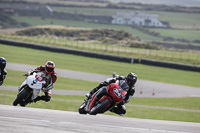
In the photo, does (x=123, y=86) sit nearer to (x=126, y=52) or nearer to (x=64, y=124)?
(x=64, y=124)

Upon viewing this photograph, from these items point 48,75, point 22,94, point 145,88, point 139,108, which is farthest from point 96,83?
point 22,94

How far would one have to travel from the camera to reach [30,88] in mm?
10617

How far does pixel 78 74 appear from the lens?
30.3 meters

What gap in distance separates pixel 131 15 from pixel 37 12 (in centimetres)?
3040

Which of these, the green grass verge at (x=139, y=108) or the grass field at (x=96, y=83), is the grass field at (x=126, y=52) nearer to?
the grass field at (x=96, y=83)

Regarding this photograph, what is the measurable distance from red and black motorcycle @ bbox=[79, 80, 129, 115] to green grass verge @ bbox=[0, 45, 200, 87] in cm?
2279

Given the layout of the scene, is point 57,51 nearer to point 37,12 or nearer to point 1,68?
point 1,68

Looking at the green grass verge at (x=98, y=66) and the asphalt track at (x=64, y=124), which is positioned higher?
the asphalt track at (x=64, y=124)

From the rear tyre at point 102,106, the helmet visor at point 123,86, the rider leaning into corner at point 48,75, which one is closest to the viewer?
the rear tyre at point 102,106

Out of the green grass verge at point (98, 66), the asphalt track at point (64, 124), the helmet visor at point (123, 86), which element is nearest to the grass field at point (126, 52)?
the green grass verge at point (98, 66)

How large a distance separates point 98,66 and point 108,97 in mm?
27420

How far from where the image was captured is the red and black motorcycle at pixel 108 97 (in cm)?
890

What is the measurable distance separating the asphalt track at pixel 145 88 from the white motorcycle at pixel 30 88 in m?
10.9

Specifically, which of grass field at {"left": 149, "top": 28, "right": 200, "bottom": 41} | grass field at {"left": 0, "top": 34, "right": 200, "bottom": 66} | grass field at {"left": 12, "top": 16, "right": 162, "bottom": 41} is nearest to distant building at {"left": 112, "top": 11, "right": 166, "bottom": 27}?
grass field at {"left": 12, "top": 16, "right": 162, "bottom": 41}
